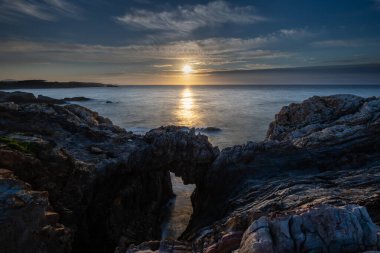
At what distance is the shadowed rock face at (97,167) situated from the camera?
48.4 ft

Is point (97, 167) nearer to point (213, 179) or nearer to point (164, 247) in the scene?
point (213, 179)

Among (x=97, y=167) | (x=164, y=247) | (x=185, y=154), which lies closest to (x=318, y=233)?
(x=164, y=247)

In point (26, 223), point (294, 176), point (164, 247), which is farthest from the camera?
point (294, 176)

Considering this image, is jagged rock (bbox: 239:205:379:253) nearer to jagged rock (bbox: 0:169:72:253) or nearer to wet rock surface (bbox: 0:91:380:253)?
wet rock surface (bbox: 0:91:380:253)

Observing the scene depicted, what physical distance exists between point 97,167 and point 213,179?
20.6 feet

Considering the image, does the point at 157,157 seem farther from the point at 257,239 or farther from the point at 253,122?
the point at 253,122

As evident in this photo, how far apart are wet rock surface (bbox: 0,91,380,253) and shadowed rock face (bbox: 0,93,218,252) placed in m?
0.06

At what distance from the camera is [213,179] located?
18.1m

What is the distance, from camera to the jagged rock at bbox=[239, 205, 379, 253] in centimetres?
722

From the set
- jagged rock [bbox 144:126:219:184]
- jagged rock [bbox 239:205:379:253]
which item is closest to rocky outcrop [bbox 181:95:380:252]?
jagged rock [bbox 144:126:219:184]

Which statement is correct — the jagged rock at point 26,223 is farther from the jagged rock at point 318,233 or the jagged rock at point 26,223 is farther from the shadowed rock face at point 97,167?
the jagged rock at point 318,233

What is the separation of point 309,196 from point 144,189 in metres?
11.7

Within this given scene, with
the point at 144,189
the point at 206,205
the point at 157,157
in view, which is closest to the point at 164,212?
the point at 144,189

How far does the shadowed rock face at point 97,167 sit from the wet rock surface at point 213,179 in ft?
0.18
